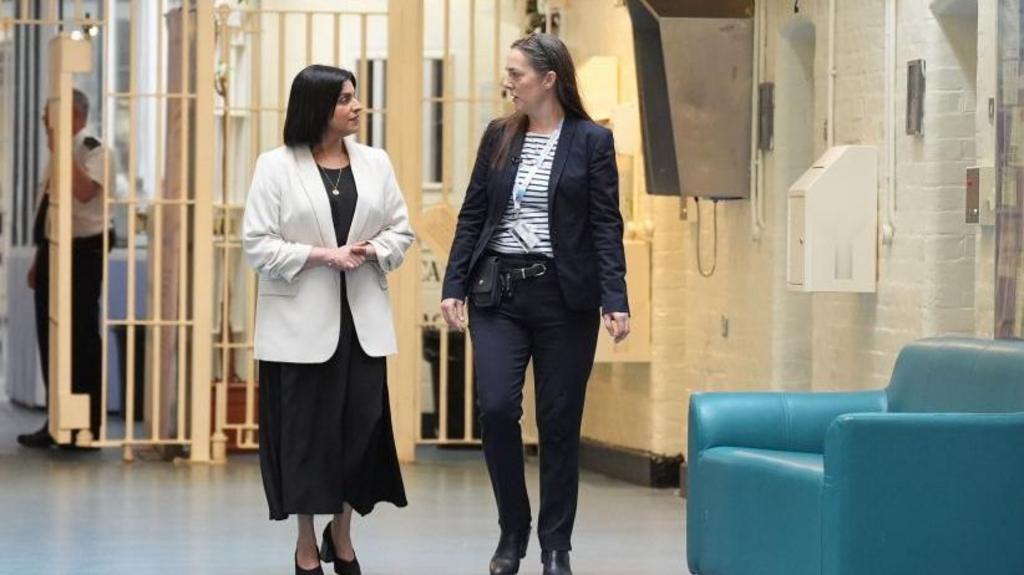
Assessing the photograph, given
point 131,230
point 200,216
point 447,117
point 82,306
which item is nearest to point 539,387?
point 447,117

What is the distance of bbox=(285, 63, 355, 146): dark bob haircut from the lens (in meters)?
6.23

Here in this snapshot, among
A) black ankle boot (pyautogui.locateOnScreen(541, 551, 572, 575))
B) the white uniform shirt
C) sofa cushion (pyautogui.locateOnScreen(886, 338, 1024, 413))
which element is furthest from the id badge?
the white uniform shirt

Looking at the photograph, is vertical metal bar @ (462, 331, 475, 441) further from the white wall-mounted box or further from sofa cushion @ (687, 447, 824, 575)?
sofa cushion @ (687, 447, 824, 575)

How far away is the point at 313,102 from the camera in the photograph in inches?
245

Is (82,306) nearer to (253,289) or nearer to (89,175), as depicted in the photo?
(89,175)

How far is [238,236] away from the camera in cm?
1129

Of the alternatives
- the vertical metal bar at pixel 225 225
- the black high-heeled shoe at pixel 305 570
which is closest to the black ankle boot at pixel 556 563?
the black high-heeled shoe at pixel 305 570

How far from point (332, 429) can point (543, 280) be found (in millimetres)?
720

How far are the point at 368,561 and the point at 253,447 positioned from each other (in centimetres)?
392

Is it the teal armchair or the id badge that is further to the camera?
the id badge

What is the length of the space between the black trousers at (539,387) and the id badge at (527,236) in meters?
0.07

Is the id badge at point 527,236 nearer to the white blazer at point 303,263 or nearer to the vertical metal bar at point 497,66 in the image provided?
the white blazer at point 303,263

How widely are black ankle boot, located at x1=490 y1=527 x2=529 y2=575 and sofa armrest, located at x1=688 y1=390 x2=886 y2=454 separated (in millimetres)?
550

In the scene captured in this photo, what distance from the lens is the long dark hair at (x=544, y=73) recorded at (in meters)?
6.23
